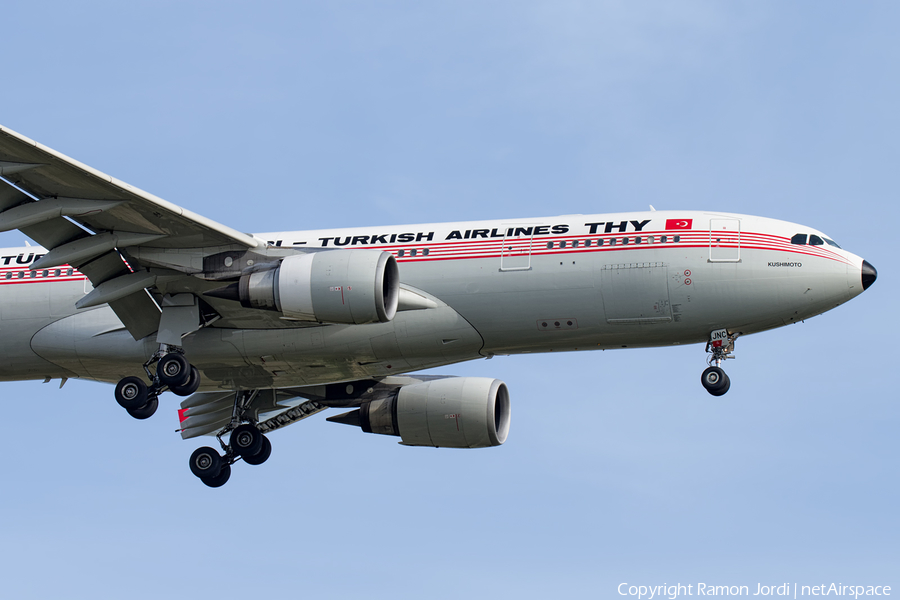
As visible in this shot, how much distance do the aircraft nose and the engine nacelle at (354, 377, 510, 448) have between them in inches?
372

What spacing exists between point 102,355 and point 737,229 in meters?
15.0

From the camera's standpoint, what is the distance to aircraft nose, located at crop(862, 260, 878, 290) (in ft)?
94.9

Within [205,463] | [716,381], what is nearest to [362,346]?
[205,463]

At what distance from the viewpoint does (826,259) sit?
28.9 meters

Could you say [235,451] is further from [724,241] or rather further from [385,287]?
[724,241]

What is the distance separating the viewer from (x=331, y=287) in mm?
27219

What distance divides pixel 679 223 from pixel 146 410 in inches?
506

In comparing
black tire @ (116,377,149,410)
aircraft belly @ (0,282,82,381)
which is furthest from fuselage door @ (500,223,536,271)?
aircraft belly @ (0,282,82,381)

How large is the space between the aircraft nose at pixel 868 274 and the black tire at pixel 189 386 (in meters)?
15.1

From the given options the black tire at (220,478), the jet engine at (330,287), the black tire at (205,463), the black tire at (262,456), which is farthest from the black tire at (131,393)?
the black tire at (262,456)

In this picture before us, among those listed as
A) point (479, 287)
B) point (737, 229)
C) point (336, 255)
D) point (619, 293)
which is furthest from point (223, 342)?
point (737, 229)

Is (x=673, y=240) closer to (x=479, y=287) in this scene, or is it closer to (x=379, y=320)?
(x=479, y=287)

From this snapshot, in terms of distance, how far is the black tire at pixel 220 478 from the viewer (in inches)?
1340

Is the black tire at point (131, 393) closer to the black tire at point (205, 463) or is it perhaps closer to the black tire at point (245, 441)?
the black tire at point (205, 463)
